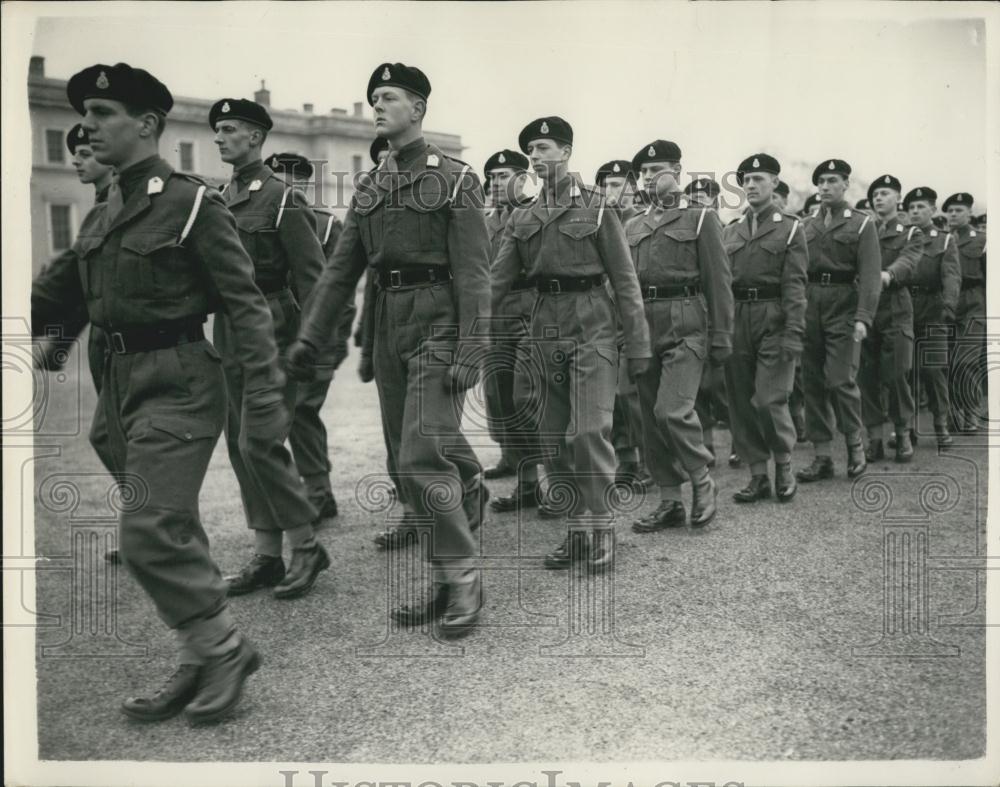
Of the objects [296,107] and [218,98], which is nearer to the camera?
[218,98]

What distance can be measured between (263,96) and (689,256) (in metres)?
2.86

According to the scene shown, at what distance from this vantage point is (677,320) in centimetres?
615

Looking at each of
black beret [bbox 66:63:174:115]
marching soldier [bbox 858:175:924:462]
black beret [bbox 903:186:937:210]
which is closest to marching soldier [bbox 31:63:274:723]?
black beret [bbox 66:63:174:115]

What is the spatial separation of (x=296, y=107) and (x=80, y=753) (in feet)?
12.5

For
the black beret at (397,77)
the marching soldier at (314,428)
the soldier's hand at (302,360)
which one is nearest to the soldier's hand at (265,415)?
the soldier's hand at (302,360)

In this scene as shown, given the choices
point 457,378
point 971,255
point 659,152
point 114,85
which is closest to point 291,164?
point 659,152

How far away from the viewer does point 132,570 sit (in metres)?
3.37

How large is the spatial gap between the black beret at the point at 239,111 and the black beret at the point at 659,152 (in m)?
2.39

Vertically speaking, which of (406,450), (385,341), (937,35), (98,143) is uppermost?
(937,35)

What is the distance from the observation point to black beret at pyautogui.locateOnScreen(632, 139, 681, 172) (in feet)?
→ 19.6

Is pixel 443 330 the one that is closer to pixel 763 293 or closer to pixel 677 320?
pixel 677 320

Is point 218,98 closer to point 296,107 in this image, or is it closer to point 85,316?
point 296,107

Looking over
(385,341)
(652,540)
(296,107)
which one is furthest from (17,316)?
(652,540)

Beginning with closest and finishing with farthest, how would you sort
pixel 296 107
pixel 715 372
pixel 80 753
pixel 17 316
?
1. pixel 80 753
2. pixel 17 316
3. pixel 296 107
4. pixel 715 372
